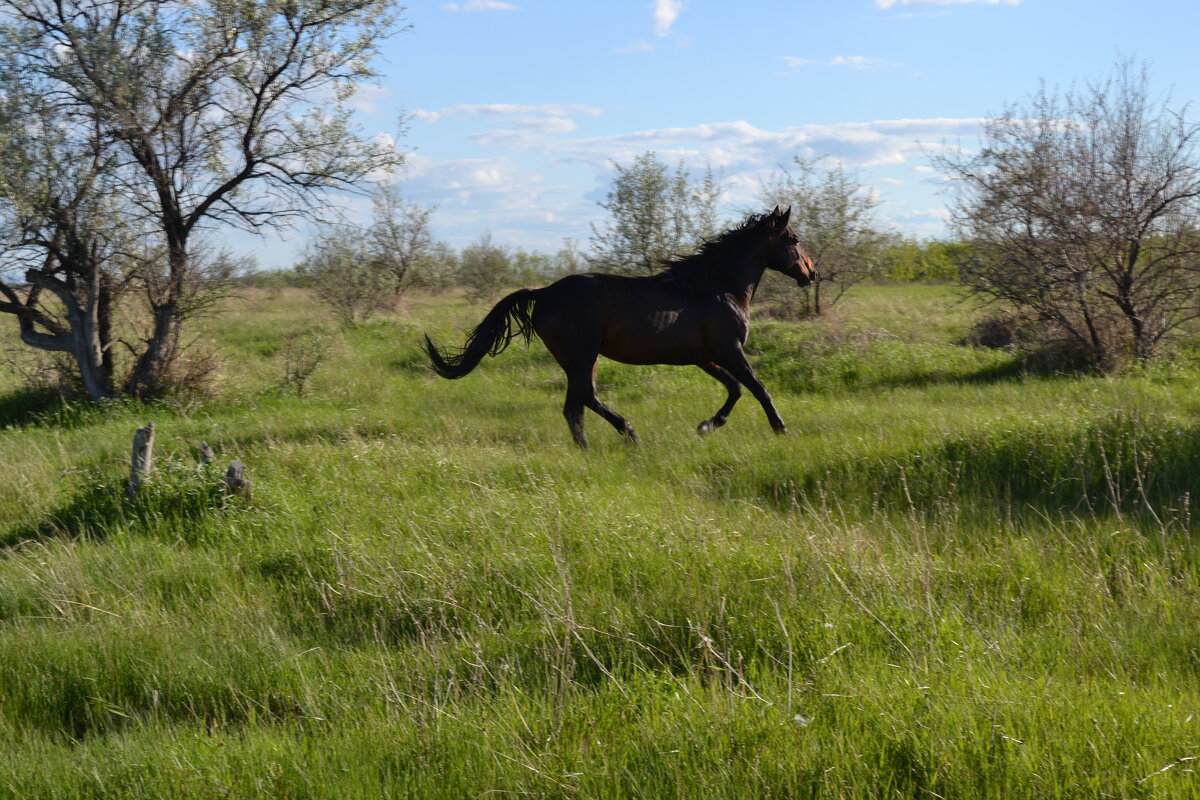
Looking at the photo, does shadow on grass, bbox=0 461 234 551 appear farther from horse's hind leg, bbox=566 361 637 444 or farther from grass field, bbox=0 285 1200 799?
horse's hind leg, bbox=566 361 637 444

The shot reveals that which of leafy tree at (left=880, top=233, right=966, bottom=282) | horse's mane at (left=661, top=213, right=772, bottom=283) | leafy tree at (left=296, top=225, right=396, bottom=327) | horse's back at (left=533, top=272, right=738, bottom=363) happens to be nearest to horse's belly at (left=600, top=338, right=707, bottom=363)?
horse's back at (left=533, top=272, right=738, bottom=363)

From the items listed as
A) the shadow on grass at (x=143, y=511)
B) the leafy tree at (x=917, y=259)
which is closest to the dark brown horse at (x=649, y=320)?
the shadow on grass at (x=143, y=511)

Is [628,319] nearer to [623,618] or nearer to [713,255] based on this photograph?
[713,255]

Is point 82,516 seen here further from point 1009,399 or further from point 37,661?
point 1009,399

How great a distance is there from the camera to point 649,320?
984cm

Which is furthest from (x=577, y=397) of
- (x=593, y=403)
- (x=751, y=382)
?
(x=751, y=382)

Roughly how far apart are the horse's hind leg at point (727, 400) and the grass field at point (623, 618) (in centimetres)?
57

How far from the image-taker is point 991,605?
4.53 metres

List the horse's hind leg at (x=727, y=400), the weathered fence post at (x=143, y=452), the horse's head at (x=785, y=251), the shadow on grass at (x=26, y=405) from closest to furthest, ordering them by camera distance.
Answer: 1. the weathered fence post at (x=143, y=452)
2. the horse's hind leg at (x=727, y=400)
3. the horse's head at (x=785, y=251)
4. the shadow on grass at (x=26, y=405)

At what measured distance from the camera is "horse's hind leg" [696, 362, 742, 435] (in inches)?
388

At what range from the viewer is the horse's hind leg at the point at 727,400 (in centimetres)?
987

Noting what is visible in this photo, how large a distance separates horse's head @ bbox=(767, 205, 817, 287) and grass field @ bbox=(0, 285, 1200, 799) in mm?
2559

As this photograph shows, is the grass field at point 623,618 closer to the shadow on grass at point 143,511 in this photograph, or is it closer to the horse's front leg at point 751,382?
the shadow on grass at point 143,511

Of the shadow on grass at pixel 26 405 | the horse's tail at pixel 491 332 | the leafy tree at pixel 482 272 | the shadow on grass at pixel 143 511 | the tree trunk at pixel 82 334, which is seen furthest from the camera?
the leafy tree at pixel 482 272
